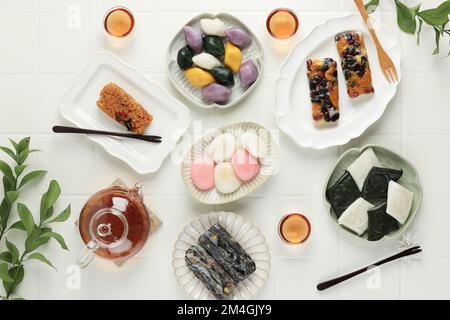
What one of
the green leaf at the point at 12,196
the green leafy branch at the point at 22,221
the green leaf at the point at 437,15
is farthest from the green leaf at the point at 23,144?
the green leaf at the point at 437,15

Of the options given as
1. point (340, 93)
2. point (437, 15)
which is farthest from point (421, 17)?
point (340, 93)

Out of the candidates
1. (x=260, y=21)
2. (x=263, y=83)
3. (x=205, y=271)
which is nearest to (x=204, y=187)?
(x=205, y=271)

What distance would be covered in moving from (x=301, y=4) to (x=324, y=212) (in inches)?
20.8

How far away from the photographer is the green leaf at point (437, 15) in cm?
136

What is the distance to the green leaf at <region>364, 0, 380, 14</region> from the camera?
140cm

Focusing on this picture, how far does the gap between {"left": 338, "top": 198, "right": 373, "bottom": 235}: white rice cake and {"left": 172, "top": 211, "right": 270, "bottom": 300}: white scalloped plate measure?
20cm

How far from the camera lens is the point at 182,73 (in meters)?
1.45

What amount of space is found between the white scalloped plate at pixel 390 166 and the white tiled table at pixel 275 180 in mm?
30

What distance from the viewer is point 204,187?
140 cm

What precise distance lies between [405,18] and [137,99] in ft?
2.25

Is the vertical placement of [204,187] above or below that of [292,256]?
above

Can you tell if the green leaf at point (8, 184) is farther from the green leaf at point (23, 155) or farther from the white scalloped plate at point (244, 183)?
the white scalloped plate at point (244, 183)

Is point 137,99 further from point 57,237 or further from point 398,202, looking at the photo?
point 398,202

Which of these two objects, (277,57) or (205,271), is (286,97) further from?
(205,271)
